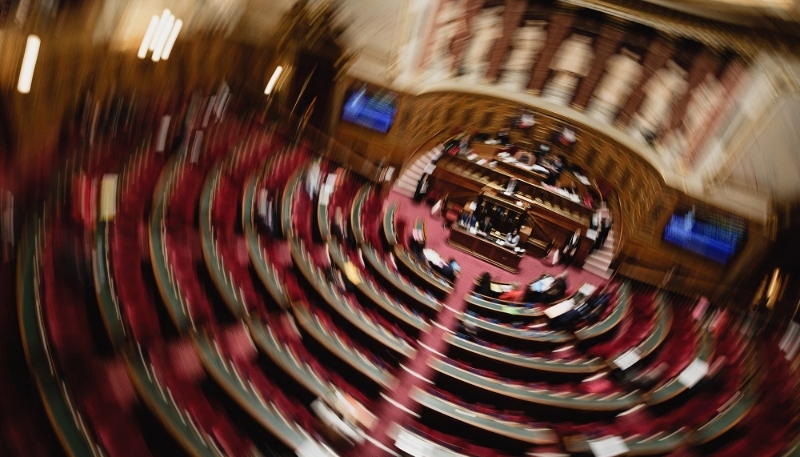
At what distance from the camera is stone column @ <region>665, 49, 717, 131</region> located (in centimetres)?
535

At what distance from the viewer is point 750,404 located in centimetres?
365

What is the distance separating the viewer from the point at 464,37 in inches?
253

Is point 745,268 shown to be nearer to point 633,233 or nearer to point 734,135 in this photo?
point 633,233

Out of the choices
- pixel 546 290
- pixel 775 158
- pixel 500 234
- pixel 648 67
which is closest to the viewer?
pixel 775 158

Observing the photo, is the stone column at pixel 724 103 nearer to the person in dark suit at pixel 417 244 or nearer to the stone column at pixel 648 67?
the stone column at pixel 648 67

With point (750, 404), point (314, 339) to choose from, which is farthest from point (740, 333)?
point (314, 339)

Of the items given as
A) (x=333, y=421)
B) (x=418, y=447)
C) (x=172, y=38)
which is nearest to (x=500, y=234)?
(x=418, y=447)

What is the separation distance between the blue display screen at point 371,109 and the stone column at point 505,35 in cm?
180

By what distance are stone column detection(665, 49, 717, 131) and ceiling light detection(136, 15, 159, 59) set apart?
7.14 m

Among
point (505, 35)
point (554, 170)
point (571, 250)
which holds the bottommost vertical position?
point (571, 250)

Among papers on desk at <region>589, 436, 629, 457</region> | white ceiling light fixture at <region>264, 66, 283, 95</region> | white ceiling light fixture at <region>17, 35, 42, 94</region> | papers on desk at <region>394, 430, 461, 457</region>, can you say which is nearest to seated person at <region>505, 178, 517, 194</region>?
white ceiling light fixture at <region>264, 66, 283, 95</region>

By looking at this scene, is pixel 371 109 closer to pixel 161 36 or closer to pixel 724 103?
pixel 161 36

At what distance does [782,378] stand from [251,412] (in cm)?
528

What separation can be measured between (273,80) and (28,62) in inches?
140
